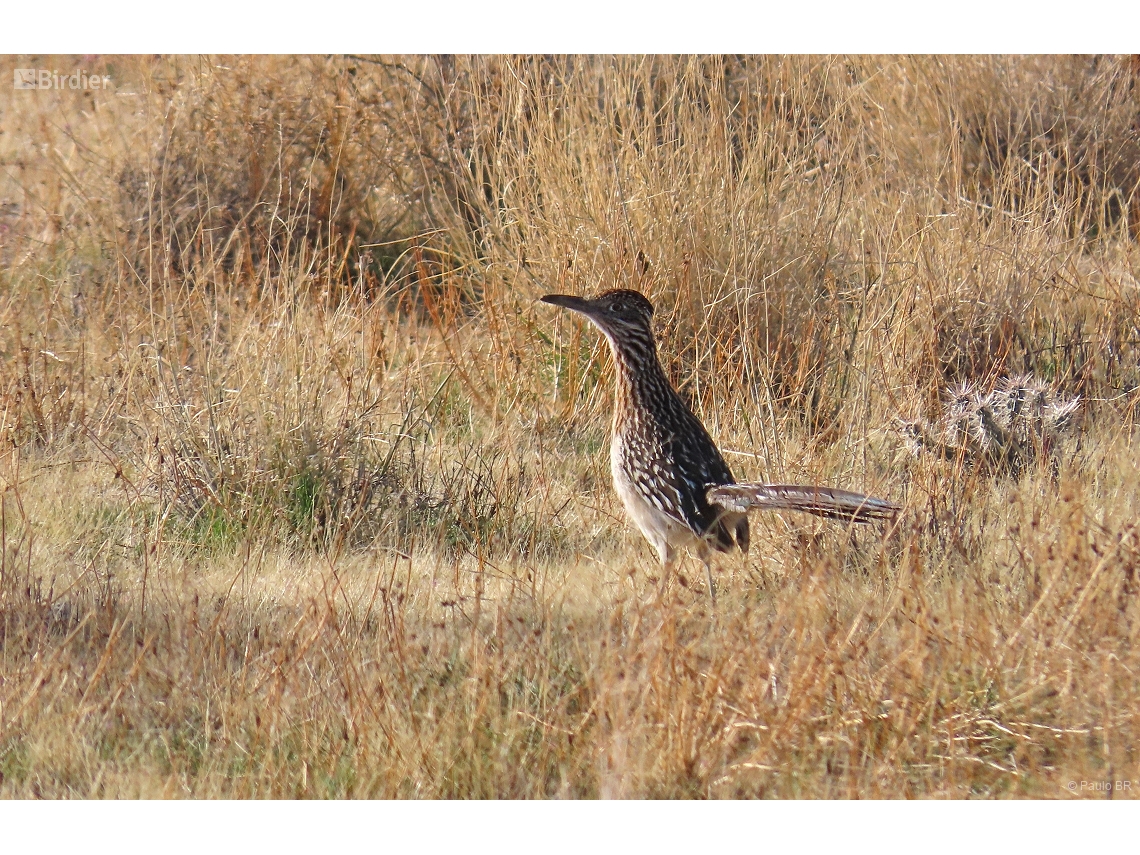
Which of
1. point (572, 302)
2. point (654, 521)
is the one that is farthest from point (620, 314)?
point (654, 521)

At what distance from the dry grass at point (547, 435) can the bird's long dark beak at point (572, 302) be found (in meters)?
0.81

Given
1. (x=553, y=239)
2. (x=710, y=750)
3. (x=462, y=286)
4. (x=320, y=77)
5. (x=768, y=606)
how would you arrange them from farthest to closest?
1. (x=320, y=77)
2. (x=462, y=286)
3. (x=553, y=239)
4. (x=768, y=606)
5. (x=710, y=750)

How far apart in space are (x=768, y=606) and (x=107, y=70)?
532 centimetres

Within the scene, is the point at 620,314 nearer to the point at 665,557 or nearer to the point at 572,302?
the point at 572,302

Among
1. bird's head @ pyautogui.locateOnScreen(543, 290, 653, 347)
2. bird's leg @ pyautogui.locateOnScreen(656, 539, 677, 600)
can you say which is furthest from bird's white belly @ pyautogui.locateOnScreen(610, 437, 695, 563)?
bird's head @ pyautogui.locateOnScreen(543, 290, 653, 347)

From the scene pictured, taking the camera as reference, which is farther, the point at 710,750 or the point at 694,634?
the point at 694,634

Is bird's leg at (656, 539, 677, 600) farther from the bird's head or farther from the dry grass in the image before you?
the bird's head

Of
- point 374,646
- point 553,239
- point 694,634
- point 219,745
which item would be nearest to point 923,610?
point 694,634

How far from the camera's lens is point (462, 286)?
669 cm

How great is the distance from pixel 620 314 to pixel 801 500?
1.09 meters

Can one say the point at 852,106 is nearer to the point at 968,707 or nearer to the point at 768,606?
the point at 768,606

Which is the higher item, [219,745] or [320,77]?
[320,77]

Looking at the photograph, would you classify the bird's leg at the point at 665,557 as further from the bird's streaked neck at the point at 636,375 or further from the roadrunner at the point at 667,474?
the bird's streaked neck at the point at 636,375

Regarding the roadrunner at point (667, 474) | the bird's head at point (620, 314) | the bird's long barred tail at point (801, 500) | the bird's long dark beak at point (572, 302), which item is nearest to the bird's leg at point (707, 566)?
Result: the roadrunner at point (667, 474)
